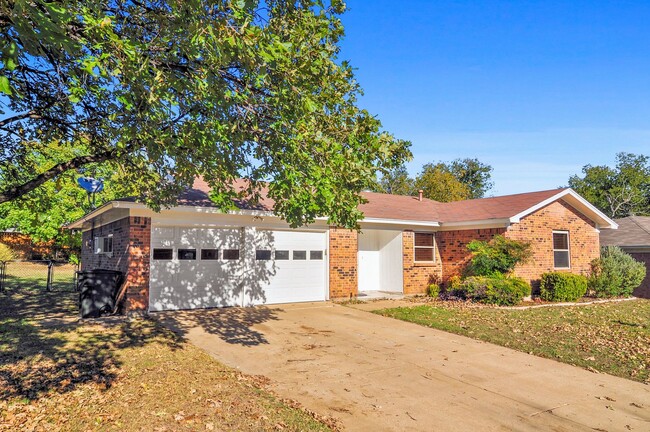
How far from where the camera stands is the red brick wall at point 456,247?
15977 mm

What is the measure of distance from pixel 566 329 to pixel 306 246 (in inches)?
311

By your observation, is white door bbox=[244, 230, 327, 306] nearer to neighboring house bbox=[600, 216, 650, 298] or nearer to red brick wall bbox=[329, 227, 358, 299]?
red brick wall bbox=[329, 227, 358, 299]

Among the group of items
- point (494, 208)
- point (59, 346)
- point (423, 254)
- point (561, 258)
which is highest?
point (494, 208)

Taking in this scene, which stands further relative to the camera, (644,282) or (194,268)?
(644,282)

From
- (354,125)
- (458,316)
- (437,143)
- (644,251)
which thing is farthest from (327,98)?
(644,251)

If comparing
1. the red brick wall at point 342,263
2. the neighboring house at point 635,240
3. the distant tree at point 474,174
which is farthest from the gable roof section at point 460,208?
the distant tree at point 474,174

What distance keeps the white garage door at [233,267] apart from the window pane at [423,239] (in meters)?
4.43

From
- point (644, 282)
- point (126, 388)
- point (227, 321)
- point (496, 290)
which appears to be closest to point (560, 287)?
point (496, 290)

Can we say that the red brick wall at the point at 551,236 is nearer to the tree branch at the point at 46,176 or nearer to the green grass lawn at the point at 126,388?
the green grass lawn at the point at 126,388

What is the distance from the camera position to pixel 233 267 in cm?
1284

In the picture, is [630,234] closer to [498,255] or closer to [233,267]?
[498,255]

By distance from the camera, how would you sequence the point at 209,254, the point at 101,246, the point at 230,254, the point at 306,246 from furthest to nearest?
the point at 101,246
the point at 306,246
the point at 230,254
the point at 209,254

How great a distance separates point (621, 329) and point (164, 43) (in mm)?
11703

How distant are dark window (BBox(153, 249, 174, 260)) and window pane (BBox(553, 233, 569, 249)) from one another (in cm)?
1458
